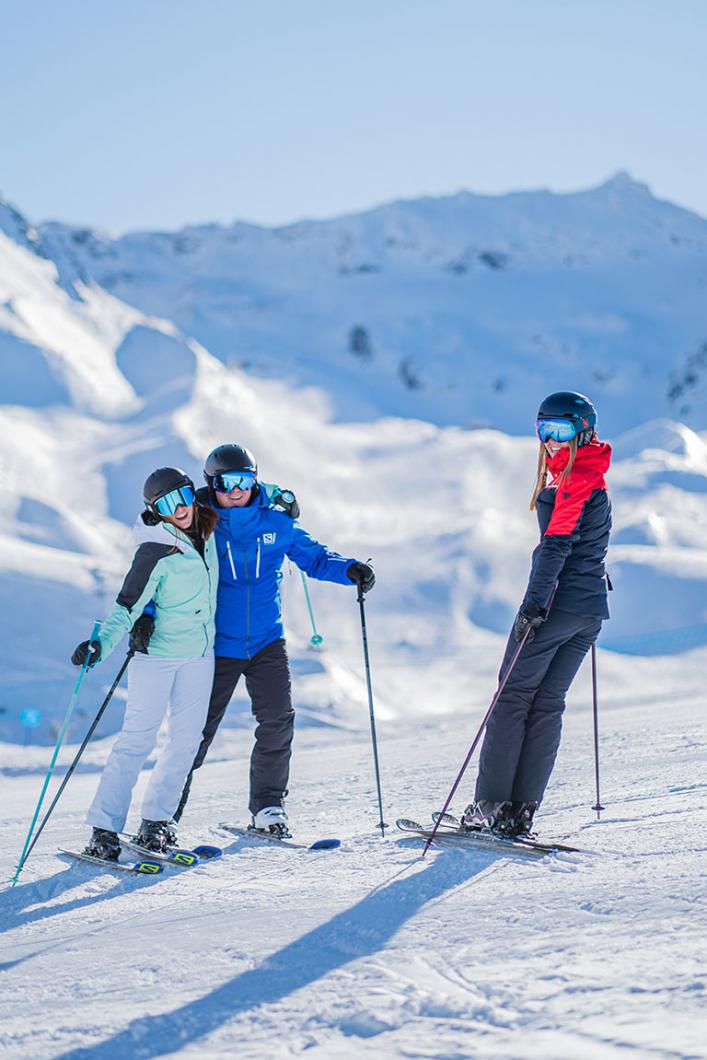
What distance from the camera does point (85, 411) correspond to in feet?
144

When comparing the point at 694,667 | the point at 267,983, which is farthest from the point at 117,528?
the point at 267,983

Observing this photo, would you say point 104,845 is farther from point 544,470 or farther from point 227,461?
point 544,470

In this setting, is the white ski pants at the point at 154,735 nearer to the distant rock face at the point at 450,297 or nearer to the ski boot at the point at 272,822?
the ski boot at the point at 272,822

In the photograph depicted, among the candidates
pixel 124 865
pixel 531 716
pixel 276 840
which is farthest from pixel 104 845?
pixel 531 716

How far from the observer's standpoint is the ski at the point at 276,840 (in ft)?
14.2

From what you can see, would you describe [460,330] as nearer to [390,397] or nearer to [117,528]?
[390,397]

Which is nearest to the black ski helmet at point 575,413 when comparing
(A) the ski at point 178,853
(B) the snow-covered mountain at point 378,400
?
(A) the ski at point 178,853

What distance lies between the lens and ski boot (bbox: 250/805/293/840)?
4.64 metres

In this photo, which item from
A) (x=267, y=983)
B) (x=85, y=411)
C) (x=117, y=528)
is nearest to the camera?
(x=267, y=983)

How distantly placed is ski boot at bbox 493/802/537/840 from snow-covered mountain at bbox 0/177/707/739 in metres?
13.3

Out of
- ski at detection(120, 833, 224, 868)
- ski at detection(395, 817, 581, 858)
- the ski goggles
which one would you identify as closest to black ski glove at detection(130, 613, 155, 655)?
the ski goggles

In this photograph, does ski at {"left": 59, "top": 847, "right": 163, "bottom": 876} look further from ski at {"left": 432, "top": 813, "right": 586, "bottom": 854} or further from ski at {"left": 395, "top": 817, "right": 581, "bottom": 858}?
ski at {"left": 432, "top": 813, "right": 586, "bottom": 854}

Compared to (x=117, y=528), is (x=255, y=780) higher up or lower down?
lower down

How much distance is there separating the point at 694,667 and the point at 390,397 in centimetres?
4440
